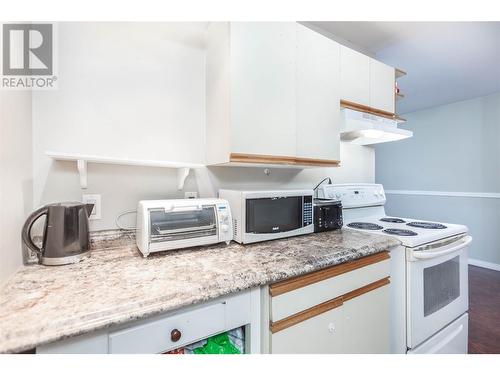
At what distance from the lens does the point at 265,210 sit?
1297 mm

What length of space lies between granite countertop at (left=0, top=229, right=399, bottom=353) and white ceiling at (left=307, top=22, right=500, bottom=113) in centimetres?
172

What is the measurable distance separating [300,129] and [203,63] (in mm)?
738

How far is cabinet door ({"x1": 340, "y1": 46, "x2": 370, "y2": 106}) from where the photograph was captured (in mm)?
1635

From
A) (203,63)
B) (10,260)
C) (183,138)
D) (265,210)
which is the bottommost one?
(10,260)

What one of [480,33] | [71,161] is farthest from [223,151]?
[480,33]

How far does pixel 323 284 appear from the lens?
104 cm

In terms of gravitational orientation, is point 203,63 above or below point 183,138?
above

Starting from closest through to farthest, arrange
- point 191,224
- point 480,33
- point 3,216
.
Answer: point 3,216 < point 191,224 < point 480,33

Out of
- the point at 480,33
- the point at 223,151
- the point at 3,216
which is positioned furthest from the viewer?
the point at 480,33

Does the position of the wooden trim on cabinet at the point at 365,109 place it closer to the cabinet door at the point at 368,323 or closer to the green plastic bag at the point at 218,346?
the cabinet door at the point at 368,323

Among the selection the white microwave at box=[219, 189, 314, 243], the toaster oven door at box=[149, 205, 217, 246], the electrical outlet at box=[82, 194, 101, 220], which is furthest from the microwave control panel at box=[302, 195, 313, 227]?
the electrical outlet at box=[82, 194, 101, 220]

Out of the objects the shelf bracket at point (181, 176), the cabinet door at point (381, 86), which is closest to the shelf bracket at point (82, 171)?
the shelf bracket at point (181, 176)
